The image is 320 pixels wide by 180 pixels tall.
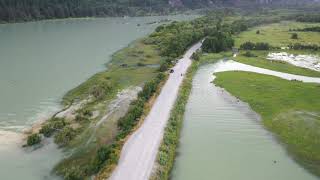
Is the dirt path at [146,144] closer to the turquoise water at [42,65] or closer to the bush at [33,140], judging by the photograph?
the bush at [33,140]

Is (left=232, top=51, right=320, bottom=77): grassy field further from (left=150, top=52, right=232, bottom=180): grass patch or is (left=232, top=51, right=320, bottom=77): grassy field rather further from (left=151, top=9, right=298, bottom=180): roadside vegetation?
(left=150, top=52, right=232, bottom=180): grass patch

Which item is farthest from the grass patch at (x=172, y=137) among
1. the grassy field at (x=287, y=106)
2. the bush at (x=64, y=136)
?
the bush at (x=64, y=136)

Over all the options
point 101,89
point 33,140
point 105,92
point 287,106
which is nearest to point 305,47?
point 287,106

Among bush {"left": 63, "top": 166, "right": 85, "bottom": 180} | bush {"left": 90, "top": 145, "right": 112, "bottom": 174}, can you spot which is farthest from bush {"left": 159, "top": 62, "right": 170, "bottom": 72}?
bush {"left": 63, "top": 166, "right": 85, "bottom": 180}

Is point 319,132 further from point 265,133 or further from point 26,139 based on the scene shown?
point 26,139

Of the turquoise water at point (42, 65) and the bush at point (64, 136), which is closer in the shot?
the bush at point (64, 136)

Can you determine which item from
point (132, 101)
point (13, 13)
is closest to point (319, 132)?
point (132, 101)
